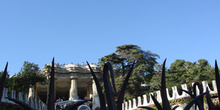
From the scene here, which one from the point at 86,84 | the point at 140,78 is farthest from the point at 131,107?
the point at 86,84

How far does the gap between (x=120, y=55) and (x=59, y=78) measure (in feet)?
31.8

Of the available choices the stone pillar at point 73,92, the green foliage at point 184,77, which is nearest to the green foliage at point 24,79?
the stone pillar at point 73,92

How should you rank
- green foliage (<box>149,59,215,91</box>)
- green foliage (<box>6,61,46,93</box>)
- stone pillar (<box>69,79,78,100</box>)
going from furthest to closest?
1. stone pillar (<box>69,79,78,100</box>)
2. green foliage (<box>149,59,215,91</box>)
3. green foliage (<box>6,61,46,93</box>)

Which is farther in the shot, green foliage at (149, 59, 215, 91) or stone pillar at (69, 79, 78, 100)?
stone pillar at (69, 79, 78, 100)

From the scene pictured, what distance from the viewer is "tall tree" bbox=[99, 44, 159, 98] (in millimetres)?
24730

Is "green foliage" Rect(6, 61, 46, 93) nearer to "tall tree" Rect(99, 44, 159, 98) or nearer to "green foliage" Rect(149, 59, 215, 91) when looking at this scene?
"tall tree" Rect(99, 44, 159, 98)

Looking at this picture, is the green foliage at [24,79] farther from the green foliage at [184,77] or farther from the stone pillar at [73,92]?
the green foliage at [184,77]

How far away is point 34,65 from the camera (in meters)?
22.4

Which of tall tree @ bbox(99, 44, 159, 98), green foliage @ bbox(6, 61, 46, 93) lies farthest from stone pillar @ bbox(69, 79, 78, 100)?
green foliage @ bbox(6, 61, 46, 93)

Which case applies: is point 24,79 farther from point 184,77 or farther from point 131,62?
point 184,77

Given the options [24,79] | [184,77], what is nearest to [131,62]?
[184,77]

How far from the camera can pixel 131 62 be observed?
29.2m

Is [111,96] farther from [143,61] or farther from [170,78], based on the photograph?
[143,61]

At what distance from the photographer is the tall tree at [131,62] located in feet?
81.1
